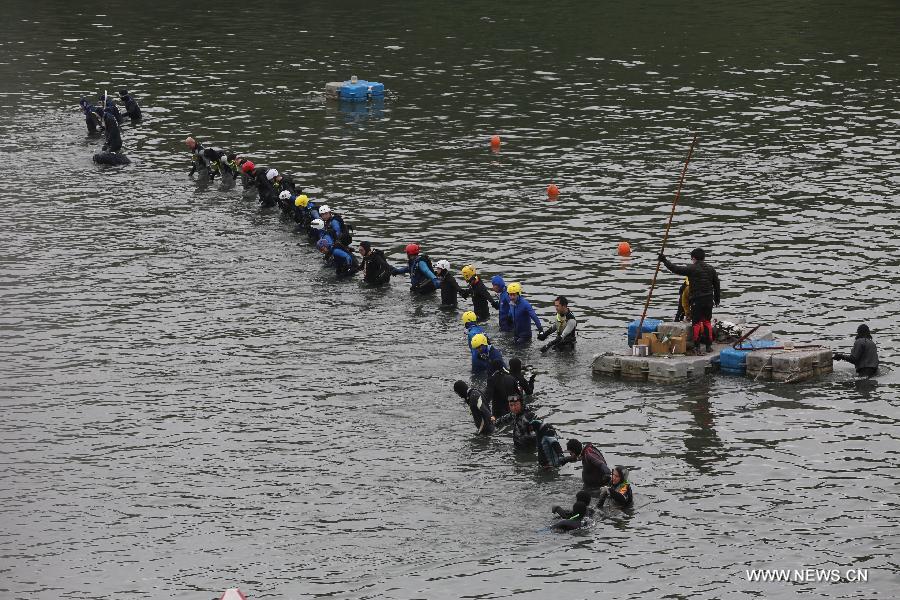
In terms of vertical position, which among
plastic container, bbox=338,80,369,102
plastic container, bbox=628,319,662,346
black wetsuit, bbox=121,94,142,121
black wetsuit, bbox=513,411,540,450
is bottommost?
black wetsuit, bbox=513,411,540,450

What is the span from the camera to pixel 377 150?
202 ft

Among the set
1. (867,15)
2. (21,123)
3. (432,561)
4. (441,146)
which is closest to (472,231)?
(441,146)

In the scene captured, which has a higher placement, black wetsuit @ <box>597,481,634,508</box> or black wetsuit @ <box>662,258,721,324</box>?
black wetsuit @ <box>662,258,721,324</box>

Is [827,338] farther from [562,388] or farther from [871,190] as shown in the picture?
[871,190]

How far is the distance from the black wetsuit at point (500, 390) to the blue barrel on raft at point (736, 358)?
5928mm

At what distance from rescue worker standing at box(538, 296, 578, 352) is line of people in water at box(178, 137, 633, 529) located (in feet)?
0.09

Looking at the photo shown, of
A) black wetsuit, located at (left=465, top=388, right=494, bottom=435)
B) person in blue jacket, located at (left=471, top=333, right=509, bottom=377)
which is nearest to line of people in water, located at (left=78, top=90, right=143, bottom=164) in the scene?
person in blue jacket, located at (left=471, top=333, right=509, bottom=377)

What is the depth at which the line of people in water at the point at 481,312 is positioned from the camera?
29672 millimetres

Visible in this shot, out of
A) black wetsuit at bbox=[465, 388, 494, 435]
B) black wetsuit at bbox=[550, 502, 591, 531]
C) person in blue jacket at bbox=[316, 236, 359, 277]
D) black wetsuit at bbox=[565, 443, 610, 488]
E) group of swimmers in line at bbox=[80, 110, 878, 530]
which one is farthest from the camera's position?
person in blue jacket at bbox=[316, 236, 359, 277]

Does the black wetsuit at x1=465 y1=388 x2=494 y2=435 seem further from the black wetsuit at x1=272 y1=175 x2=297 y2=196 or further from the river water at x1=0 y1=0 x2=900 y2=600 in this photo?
the black wetsuit at x1=272 y1=175 x2=297 y2=196

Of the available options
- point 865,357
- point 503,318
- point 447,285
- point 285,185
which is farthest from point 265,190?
point 865,357

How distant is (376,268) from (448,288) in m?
3.48

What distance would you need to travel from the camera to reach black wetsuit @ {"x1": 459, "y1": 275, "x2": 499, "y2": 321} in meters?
40.4

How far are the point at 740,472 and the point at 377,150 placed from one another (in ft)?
112
